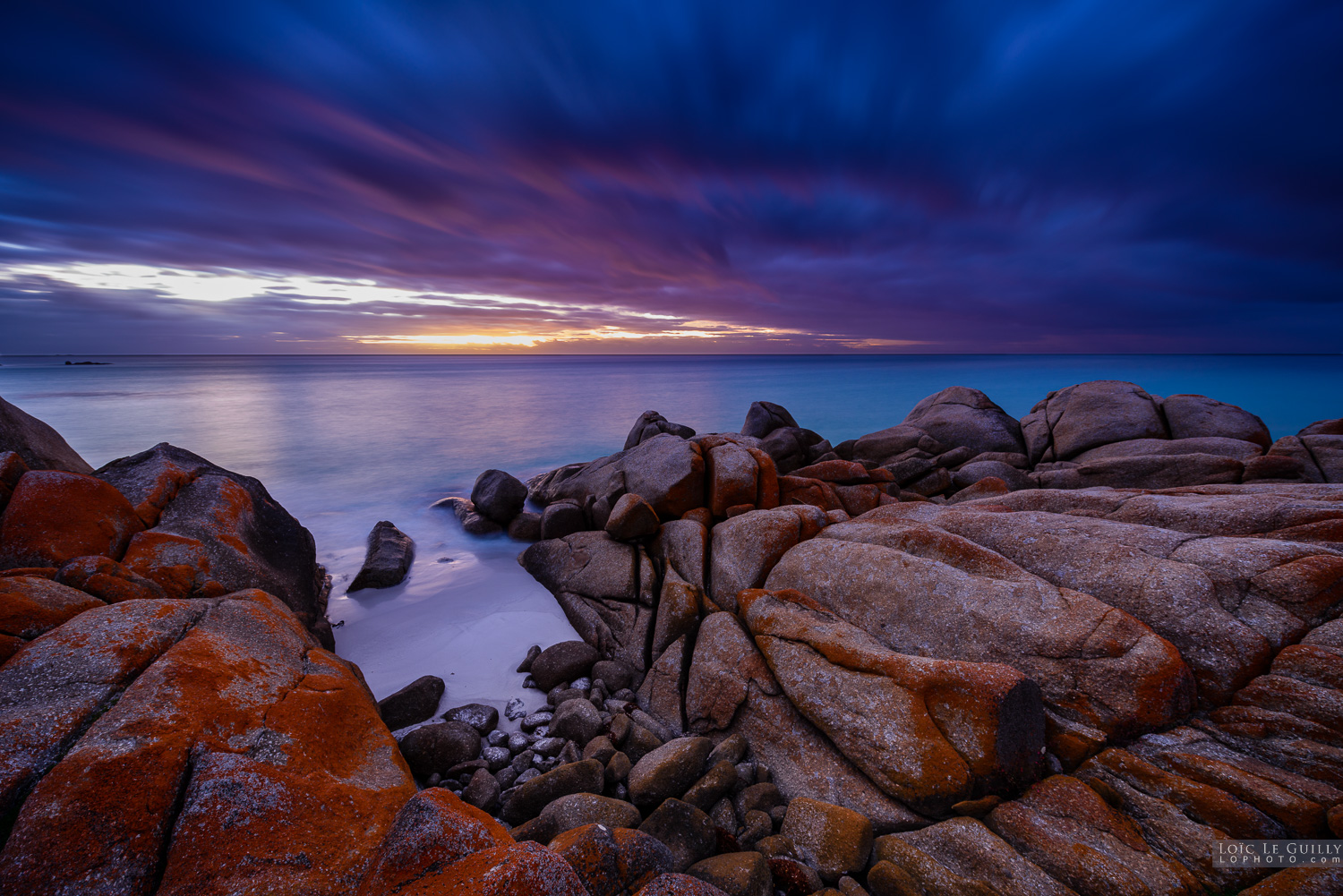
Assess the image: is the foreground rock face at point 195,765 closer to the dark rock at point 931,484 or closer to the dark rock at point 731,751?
the dark rock at point 731,751

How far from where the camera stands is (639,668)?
25.8 feet

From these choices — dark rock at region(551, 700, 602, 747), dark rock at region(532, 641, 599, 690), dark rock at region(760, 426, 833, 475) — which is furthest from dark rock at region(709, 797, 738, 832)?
dark rock at region(760, 426, 833, 475)

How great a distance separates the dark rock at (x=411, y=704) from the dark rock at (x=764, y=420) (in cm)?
1343

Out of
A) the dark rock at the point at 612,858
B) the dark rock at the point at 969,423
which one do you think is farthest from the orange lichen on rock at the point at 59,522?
the dark rock at the point at 969,423

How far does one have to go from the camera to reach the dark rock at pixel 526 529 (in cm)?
1355

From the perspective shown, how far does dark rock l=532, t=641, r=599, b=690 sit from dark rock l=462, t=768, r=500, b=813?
6.74 feet

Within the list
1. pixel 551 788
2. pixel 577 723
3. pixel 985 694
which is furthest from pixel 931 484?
pixel 551 788

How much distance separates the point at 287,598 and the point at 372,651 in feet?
6.69

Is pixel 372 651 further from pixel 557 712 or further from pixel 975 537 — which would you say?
pixel 975 537

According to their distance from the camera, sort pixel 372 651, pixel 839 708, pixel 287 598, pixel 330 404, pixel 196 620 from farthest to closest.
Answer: pixel 330 404, pixel 372 651, pixel 287 598, pixel 839 708, pixel 196 620

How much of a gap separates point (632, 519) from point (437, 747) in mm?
4818

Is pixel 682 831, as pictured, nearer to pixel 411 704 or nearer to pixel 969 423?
pixel 411 704

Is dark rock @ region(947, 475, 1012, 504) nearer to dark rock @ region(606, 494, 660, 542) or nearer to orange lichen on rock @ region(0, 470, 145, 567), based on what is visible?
dark rock @ region(606, 494, 660, 542)

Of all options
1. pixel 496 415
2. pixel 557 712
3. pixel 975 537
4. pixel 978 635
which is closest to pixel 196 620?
pixel 557 712
